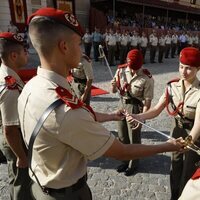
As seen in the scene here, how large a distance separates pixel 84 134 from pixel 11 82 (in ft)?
4.62

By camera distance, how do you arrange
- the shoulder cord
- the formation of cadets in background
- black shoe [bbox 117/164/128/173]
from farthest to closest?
the formation of cadets in background, black shoe [bbox 117/164/128/173], the shoulder cord

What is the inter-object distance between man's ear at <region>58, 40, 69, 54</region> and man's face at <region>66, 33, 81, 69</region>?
0.03 meters

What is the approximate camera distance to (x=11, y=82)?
2.75 m

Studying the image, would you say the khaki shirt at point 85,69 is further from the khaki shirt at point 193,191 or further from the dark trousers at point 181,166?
the khaki shirt at point 193,191

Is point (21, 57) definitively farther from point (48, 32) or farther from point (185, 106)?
point (185, 106)

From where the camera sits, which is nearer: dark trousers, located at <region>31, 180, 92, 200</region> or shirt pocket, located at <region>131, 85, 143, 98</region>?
dark trousers, located at <region>31, 180, 92, 200</region>

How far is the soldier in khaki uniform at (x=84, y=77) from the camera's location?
534 cm

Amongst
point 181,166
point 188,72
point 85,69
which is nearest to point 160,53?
point 85,69

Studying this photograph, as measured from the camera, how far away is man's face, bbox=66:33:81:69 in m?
1.74

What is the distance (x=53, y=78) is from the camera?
177 cm

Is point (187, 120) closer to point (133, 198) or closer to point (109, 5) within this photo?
point (133, 198)

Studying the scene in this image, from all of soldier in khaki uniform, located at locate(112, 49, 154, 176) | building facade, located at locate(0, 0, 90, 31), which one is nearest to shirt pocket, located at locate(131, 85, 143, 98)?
soldier in khaki uniform, located at locate(112, 49, 154, 176)

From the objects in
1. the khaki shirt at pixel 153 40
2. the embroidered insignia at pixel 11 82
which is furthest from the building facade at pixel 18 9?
the embroidered insignia at pixel 11 82

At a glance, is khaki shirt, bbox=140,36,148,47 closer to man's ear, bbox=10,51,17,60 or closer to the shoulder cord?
the shoulder cord
